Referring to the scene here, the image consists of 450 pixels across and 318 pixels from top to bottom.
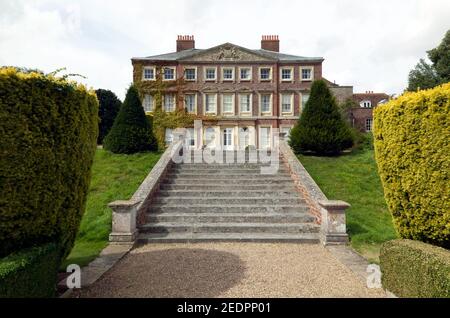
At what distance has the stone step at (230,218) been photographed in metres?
8.55

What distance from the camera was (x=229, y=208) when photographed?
9148mm

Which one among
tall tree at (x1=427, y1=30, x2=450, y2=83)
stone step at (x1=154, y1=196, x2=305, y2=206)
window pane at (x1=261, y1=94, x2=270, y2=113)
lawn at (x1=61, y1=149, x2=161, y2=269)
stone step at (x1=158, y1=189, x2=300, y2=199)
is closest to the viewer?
lawn at (x1=61, y1=149, x2=161, y2=269)

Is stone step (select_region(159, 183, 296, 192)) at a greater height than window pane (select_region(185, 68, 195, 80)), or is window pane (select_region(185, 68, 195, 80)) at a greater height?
window pane (select_region(185, 68, 195, 80))

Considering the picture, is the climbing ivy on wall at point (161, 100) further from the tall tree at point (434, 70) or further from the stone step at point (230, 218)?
the stone step at point (230, 218)

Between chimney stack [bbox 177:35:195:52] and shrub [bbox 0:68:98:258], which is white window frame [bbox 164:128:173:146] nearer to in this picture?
chimney stack [bbox 177:35:195:52]

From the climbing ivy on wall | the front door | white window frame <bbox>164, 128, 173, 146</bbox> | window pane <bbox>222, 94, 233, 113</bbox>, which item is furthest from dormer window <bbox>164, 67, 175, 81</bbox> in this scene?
the front door

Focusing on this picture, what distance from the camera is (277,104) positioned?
113ft

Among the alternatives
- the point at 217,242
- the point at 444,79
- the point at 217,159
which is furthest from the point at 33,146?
the point at 444,79

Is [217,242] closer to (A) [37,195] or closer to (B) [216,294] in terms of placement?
(B) [216,294]

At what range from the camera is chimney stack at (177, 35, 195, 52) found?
1468 inches

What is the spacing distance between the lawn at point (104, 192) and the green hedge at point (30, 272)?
1757 mm

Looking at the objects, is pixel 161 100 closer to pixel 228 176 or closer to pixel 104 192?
pixel 228 176

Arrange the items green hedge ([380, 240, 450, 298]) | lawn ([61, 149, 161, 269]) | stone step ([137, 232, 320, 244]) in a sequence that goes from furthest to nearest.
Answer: stone step ([137, 232, 320, 244]) < lawn ([61, 149, 161, 269]) < green hedge ([380, 240, 450, 298])

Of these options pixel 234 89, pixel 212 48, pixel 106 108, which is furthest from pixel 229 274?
pixel 106 108
